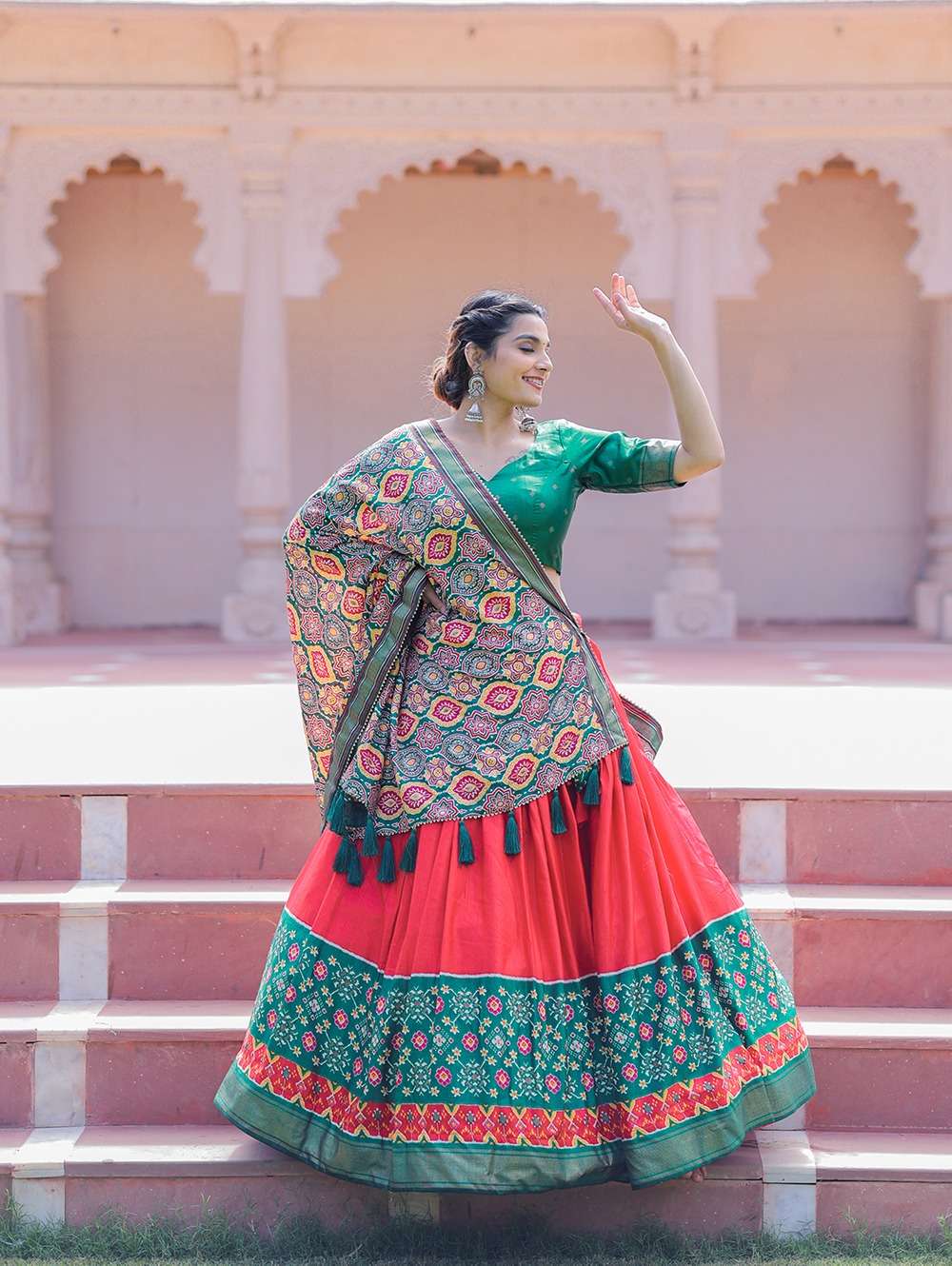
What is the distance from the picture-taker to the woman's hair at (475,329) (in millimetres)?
3037

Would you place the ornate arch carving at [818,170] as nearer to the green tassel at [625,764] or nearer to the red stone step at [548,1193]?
the green tassel at [625,764]

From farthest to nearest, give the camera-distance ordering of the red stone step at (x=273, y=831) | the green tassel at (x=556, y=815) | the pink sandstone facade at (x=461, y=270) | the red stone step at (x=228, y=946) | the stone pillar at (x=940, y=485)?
the stone pillar at (x=940, y=485), the pink sandstone facade at (x=461, y=270), the red stone step at (x=273, y=831), the red stone step at (x=228, y=946), the green tassel at (x=556, y=815)

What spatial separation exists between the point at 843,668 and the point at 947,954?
169 inches

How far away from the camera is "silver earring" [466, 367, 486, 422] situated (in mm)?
3059

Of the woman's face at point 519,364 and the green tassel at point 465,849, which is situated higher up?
the woman's face at point 519,364

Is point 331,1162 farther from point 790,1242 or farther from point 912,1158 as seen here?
point 912,1158

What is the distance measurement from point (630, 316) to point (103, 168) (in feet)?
23.7

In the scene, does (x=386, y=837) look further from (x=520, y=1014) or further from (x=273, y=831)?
(x=273, y=831)

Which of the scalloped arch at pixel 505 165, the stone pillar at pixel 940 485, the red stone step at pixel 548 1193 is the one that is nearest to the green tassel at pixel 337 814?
→ the red stone step at pixel 548 1193

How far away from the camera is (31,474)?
10.3 m

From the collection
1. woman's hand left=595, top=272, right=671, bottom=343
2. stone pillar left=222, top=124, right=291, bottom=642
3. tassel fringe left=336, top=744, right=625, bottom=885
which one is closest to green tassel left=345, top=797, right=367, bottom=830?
tassel fringe left=336, top=744, right=625, bottom=885

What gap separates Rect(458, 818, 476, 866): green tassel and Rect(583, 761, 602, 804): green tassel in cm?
23

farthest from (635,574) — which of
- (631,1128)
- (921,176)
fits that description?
(631,1128)

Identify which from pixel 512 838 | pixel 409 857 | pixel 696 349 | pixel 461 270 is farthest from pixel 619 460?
pixel 461 270
